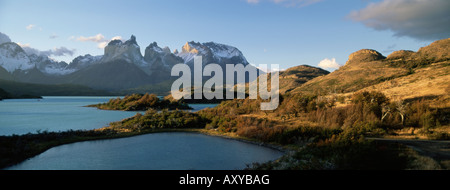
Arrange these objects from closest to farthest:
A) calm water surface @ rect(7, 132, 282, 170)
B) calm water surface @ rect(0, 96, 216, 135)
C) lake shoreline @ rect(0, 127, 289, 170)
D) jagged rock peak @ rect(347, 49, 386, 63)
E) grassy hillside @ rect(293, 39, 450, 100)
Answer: calm water surface @ rect(7, 132, 282, 170) → lake shoreline @ rect(0, 127, 289, 170) → calm water surface @ rect(0, 96, 216, 135) → grassy hillside @ rect(293, 39, 450, 100) → jagged rock peak @ rect(347, 49, 386, 63)

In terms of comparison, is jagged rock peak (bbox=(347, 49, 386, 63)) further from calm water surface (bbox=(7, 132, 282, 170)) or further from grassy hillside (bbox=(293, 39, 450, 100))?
calm water surface (bbox=(7, 132, 282, 170))

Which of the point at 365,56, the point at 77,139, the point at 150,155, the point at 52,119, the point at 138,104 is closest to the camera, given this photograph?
the point at 150,155

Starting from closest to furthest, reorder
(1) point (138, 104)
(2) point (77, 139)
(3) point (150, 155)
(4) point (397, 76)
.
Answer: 1. (3) point (150, 155)
2. (2) point (77, 139)
3. (4) point (397, 76)
4. (1) point (138, 104)

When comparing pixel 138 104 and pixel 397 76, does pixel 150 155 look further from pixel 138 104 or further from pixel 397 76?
pixel 397 76

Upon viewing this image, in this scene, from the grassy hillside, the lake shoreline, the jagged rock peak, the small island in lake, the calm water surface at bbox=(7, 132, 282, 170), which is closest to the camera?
the calm water surface at bbox=(7, 132, 282, 170)

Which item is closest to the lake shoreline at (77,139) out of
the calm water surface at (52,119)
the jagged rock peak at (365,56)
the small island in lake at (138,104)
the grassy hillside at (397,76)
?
the calm water surface at (52,119)

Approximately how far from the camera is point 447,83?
1197 inches

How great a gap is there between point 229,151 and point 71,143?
12459 millimetres

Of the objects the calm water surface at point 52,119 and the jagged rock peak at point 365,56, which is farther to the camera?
the jagged rock peak at point 365,56

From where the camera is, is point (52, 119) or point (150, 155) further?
point (52, 119)

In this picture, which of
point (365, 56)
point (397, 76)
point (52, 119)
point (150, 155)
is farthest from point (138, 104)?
point (365, 56)

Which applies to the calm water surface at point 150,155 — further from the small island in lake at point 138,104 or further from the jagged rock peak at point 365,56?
the jagged rock peak at point 365,56

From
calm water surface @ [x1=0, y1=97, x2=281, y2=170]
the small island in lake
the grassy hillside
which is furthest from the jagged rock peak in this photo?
calm water surface @ [x1=0, y1=97, x2=281, y2=170]

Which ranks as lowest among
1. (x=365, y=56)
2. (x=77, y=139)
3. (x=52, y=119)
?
(x=52, y=119)
